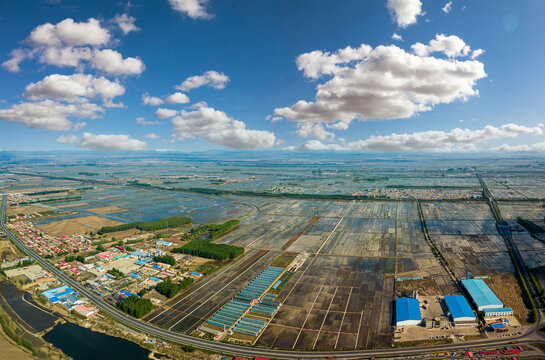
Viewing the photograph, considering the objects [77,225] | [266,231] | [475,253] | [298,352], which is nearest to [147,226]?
[77,225]

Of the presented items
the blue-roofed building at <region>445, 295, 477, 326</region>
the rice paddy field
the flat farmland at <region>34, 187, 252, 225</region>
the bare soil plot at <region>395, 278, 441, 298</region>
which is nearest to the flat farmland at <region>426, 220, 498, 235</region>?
the rice paddy field

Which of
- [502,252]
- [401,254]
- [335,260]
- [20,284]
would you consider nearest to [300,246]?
[335,260]

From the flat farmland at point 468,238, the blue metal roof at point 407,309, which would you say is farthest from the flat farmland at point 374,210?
Result: the blue metal roof at point 407,309

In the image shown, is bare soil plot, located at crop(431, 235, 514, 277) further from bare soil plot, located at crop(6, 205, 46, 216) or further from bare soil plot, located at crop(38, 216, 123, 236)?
bare soil plot, located at crop(6, 205, 46, 216)

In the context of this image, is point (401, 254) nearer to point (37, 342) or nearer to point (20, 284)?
point (37, 342)

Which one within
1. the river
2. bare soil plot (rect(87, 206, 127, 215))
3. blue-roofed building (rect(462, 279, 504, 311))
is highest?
bare soil plot (rect(87, 206, 127, 215))

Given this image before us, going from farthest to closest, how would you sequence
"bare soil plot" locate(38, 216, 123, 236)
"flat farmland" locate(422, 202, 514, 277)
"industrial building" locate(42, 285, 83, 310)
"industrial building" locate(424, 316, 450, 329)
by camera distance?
"bare soil plot" locate(38, 216, 123, 236)
"flat farmland" locate(422, 202, 514, 277)
"industrial building" locate(42, 285, 83, 310)
"industrial building" locate(424, 316, 450, 329)
